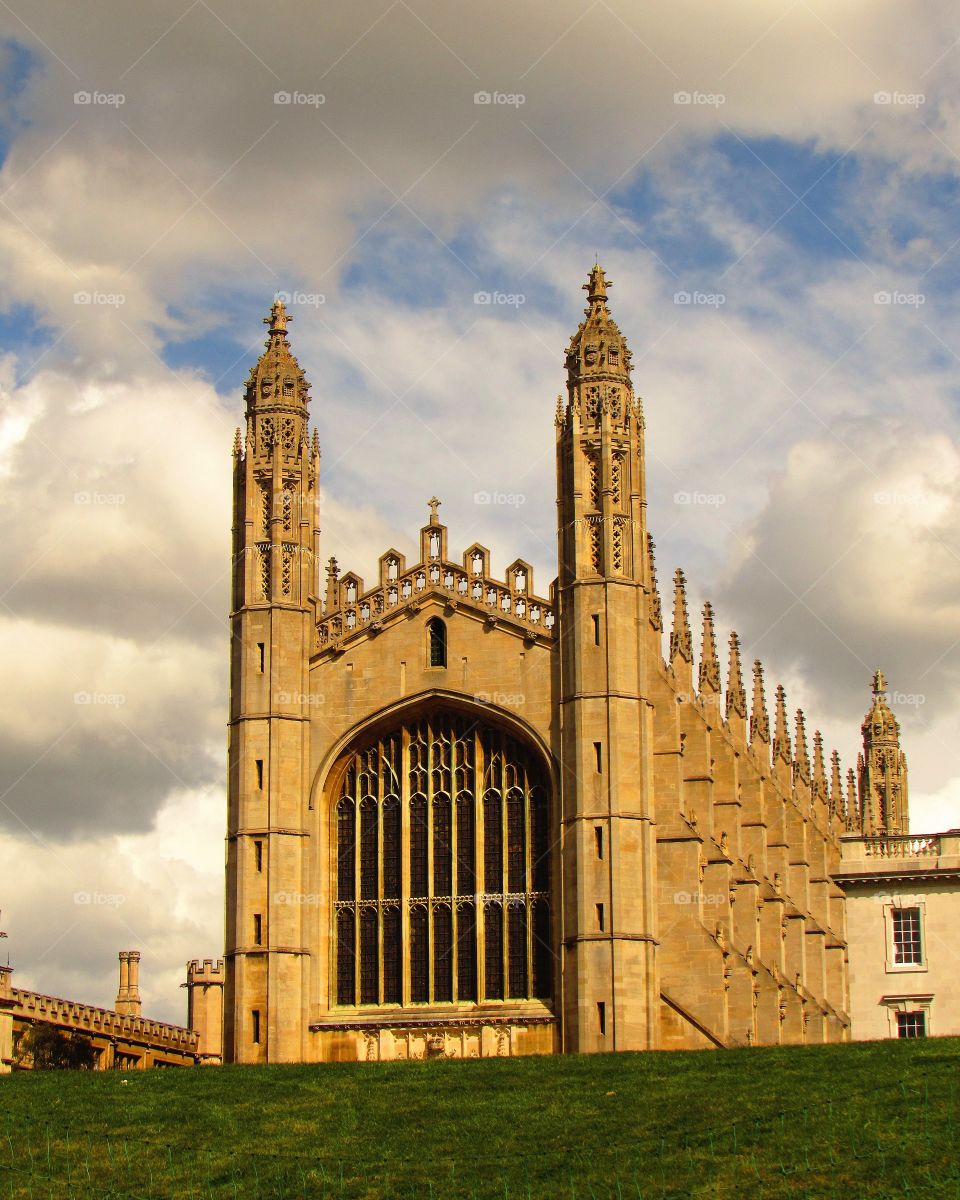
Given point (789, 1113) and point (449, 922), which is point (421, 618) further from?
point (789, 1113)

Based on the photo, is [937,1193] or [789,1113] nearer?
[937,1193]

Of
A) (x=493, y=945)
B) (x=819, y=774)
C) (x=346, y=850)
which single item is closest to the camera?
(x=493, y=945)

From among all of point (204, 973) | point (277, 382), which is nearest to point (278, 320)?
point (277, 382)

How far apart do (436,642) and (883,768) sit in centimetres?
4633

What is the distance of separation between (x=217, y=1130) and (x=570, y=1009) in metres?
13.6

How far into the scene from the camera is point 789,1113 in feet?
119

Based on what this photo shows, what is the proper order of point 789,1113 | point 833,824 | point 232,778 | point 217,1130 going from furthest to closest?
point 833,824 → point 232,778 → point 217,1130 → point 789,1113

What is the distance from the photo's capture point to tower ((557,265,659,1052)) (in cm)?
5084

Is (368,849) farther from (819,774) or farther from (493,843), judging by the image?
(819,774)

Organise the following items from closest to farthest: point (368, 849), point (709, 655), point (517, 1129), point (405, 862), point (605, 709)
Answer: point (517, 1129)
point (605, 709)
point (405, 862)
point (368, 849)
point (709, 655)

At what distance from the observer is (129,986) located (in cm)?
7962

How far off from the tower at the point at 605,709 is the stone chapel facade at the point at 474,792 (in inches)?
2.1

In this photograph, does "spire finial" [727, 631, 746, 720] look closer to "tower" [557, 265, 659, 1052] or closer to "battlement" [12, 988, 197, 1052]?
"tower" [557, 265, 659, 1052]

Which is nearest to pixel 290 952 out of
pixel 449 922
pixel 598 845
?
pixel 449 922
